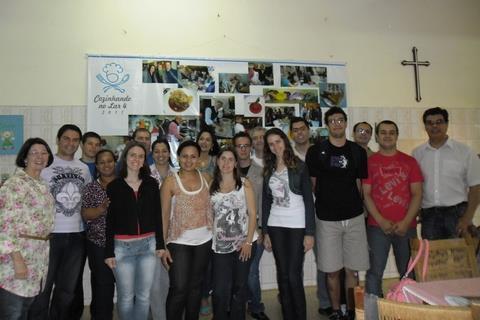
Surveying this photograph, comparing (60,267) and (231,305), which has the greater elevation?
(60,267)

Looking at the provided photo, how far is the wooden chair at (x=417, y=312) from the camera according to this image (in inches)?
38.1

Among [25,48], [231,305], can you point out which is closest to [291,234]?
[231,305]

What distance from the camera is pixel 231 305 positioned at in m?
2.41

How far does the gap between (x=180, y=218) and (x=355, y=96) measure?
2.65 m

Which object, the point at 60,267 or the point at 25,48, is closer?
the point at 60,267

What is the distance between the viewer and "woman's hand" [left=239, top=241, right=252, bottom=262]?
2404mm

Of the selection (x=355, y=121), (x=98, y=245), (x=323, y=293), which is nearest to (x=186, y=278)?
(x=98, y=245)

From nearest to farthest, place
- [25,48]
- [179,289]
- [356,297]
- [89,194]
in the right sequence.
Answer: [356,297], [179,289], [89,194], [25,48]

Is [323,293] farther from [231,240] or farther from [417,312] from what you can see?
[417,312]

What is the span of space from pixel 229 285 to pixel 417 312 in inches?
60.5

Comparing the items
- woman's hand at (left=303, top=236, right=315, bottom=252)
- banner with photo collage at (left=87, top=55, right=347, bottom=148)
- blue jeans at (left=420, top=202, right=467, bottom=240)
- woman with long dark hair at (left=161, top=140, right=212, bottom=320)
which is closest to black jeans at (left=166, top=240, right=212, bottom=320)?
woman with long dark hair at (left=161, top=140, right=212, bottom=320)

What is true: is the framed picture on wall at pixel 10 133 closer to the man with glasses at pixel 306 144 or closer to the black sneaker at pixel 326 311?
the man with glasses at pixel 306 144

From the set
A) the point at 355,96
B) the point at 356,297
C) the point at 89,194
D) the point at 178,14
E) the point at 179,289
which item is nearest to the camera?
the point at 356,297

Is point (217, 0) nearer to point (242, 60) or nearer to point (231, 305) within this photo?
point (242, 60)
